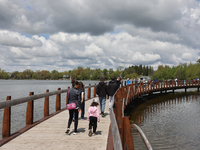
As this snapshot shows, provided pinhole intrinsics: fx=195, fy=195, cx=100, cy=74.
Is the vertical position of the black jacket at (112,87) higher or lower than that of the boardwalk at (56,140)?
higher

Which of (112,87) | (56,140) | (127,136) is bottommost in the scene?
(56,140)

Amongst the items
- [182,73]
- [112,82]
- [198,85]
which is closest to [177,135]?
[112,82]

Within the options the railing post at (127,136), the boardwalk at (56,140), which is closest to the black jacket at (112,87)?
the boardwalk at (56,140)

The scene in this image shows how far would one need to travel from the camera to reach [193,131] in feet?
45.4

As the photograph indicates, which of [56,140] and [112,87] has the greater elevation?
[112,87]

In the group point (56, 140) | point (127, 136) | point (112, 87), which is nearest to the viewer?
point (127, 136)

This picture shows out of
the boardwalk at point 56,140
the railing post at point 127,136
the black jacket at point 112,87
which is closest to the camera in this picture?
the railing post at point 127,136

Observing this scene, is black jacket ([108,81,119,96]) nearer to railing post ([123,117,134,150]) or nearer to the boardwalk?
the boardwalk

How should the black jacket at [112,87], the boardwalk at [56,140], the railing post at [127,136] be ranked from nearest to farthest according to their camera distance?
the railing post at [127,136] < the boardwalk at [56,140] < the black jacket at [112,87]

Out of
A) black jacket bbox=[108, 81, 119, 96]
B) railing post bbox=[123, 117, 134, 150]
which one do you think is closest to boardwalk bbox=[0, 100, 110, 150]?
railing post bbox=[123, 117, 134, 150]

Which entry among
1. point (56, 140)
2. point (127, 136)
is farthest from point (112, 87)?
point (127, 136)

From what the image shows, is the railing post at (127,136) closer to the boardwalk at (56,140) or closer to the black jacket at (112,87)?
the boardwalk at (56,140)

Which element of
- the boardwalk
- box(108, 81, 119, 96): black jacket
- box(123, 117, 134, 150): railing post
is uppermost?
box(108, 81, 119, 96): black jacket

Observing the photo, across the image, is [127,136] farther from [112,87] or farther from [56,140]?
[112,87]
